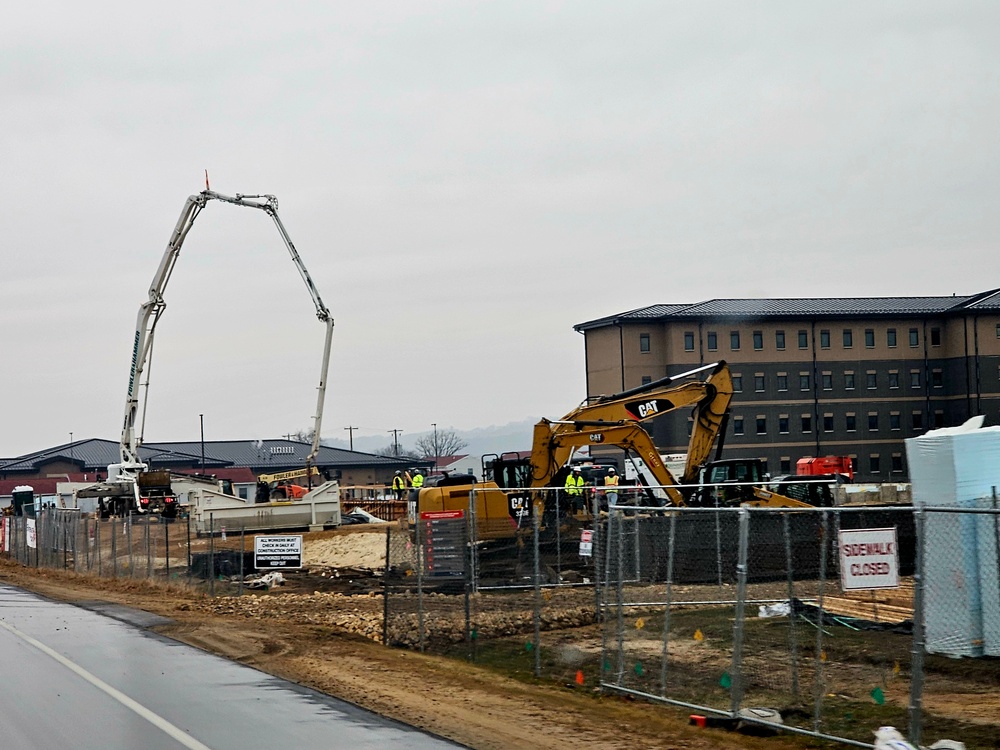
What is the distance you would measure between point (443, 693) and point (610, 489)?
7975 mm

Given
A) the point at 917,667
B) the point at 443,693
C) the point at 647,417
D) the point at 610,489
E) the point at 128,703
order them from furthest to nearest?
the point at 647,417
the point at 610,489
the point at 443,693
the point at 128,703
the point at 917,667

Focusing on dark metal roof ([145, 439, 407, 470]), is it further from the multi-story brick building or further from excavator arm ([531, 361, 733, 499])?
excavator arm ([531, 361, 733, 499])

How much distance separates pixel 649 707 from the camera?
1313 centimetres

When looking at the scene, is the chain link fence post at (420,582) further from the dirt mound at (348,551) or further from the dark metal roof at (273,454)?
the dark metal roof at (273,454)

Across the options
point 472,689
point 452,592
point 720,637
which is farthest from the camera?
point 452,592

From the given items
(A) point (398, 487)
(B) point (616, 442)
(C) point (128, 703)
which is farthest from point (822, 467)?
(C) point (128, 703)

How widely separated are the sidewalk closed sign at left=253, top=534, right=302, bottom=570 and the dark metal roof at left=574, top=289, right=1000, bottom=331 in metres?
54.7

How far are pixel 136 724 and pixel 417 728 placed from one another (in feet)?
8.98

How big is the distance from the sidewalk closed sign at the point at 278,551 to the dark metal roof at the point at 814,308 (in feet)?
179

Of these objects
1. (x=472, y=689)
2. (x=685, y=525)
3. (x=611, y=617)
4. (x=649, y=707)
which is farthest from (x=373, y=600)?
(x=649, y=707)

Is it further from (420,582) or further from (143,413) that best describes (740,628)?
(143,413)

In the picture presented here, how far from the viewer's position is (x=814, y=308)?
270 feet

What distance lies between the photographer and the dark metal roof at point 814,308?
261 ft

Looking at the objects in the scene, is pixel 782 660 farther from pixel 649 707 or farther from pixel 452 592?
pixel 452 592
